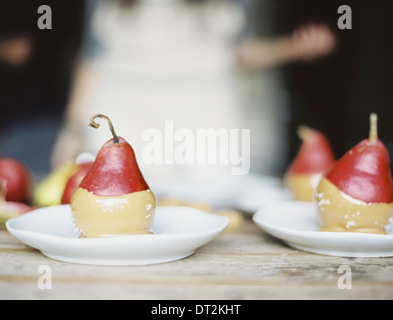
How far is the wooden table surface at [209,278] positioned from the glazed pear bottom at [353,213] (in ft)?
0.15

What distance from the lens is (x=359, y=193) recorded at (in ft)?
2.16

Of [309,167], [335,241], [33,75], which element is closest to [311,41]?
[33,75]

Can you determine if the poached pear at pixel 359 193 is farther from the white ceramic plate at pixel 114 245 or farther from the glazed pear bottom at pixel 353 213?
the white ceramic plate at pixel 114 245

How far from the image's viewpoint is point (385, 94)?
259 centimetres

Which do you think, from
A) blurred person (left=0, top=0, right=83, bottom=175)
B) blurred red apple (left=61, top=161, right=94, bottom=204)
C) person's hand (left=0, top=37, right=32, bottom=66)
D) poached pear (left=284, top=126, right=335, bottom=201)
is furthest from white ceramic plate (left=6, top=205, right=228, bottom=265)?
person's hand (left=0, top=37, right=32, bottom=66)

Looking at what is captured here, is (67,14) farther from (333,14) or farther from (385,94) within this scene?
(385,94)

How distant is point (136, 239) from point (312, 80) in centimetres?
259

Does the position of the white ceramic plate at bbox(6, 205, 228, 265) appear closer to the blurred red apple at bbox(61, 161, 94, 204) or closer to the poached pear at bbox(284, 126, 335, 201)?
the blurred red apple at bbox(61, 161, 94, 204)

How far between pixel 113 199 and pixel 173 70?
95.7 inches

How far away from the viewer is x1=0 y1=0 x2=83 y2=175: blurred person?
271 cm

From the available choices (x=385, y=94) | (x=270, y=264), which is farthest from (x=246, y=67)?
(x=270, y=264)

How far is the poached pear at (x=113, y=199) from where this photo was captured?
1.99 feet

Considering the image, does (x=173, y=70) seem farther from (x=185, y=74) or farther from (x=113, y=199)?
(x=113, y=199)

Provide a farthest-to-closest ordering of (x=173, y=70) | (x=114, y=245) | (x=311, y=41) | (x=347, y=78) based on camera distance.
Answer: (x=311, y=41), (x=173, y=70), (x=347, y=78), (x=114, y=245)
